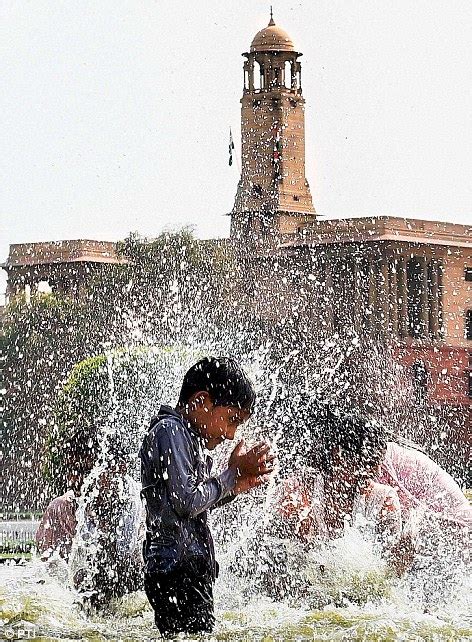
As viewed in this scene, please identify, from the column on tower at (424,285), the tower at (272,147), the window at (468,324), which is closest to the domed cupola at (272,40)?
the tower at (272,147)

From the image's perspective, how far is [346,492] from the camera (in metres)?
5.90

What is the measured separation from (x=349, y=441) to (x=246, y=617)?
89 cm

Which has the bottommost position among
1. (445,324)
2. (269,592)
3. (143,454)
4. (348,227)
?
(269,592)

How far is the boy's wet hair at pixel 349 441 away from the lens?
229 inches

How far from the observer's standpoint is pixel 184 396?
4.42 m

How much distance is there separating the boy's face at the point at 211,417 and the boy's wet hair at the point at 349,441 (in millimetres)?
1492

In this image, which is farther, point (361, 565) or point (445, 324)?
point (445, 324)

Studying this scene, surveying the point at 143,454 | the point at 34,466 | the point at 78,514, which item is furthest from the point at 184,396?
the point at 34,466

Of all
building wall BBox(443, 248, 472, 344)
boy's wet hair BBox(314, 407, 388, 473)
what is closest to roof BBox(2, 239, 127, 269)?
building wall BBox(443, 248, 472, 344)

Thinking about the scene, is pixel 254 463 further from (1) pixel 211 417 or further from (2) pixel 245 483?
(1) pixel 211 417

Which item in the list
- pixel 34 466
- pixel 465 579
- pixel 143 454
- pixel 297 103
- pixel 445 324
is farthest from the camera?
pixel 297 103

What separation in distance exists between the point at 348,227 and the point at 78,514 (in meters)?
52.5

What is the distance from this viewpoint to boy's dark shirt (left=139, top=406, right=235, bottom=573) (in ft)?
13.8

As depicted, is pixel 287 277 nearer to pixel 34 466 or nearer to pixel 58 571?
pixel 34 466
